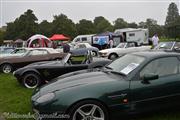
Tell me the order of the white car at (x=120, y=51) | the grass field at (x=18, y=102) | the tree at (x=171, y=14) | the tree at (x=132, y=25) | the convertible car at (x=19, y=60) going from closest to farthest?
1. the grass field at (x=18, y=102)
2. the convertible car at (x=19, y=60)
3. the white car at (x=120, y=51)
4. the tree at (x=132, y=25)
5. the tree at (x=171, y=14)

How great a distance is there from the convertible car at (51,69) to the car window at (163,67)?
3725 mm

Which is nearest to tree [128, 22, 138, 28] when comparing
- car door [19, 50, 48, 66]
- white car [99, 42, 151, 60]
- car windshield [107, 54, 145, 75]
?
white car [99, 42, 151, 60]

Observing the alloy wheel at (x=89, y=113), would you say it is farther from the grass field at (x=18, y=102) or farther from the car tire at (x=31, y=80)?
the car tire at (x=31, y=80)

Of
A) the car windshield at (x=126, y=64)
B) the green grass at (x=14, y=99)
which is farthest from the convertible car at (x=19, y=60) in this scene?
the car windshield at (x=126, y=64)

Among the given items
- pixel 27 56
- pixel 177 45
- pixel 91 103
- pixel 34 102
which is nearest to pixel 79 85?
pixel 91 103

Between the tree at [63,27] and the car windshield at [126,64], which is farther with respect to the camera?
the tree at [63,27]

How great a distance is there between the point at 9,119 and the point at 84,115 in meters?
1.81

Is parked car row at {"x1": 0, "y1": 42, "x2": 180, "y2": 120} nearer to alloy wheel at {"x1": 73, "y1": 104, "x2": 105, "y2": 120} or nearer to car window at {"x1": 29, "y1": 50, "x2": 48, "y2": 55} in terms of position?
alloy wheel at {"x1": 73, "y1": 104, "x2": 105, "y2": 120}

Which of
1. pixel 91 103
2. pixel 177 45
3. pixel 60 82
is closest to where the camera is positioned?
pixel 91 103

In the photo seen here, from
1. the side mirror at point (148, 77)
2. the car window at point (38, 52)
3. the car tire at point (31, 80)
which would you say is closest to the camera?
the side mirror at point (148, 77)

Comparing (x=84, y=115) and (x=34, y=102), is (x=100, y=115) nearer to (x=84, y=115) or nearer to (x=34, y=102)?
(x=84, y=115)

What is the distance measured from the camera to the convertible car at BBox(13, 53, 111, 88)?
866 centimetres

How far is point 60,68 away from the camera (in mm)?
8695

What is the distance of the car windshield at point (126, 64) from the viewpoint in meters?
5.00
